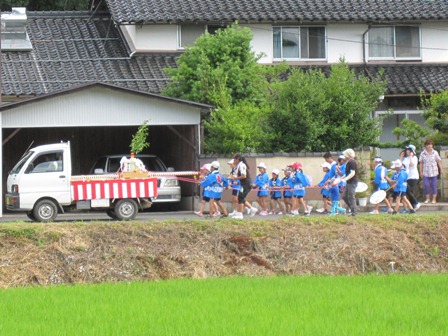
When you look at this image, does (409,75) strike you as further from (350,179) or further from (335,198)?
(350,179)

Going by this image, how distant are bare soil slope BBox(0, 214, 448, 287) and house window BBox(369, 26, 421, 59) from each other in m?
19.7

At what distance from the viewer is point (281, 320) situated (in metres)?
11.6

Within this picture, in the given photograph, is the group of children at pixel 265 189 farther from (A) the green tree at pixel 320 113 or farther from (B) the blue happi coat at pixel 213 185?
(A) the green tree at pixel 320 113

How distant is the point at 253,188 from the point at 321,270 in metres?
11.5

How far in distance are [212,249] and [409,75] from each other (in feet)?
69.9

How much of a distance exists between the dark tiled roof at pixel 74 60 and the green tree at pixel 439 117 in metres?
8.44

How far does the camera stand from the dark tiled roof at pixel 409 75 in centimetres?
3566

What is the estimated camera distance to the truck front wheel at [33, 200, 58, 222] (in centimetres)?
2502

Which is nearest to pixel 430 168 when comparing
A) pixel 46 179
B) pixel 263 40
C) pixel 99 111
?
pixel 99 111

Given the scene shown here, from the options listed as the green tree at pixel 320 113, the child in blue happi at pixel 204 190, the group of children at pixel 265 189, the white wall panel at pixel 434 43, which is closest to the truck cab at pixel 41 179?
the child in blue happi at pixel 204 190

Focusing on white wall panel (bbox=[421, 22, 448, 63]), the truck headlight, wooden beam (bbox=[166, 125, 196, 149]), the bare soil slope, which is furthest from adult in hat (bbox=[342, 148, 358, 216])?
white wall panel (bbox=[421, 22, 448, 63])

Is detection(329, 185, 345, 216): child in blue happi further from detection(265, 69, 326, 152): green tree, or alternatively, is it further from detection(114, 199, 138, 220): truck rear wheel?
detection(265, 69, 326, 152): green tree

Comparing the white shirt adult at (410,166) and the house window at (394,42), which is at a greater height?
the house window at (394,42)

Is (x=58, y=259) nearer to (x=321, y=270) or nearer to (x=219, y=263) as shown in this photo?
(x=219, y=263)
